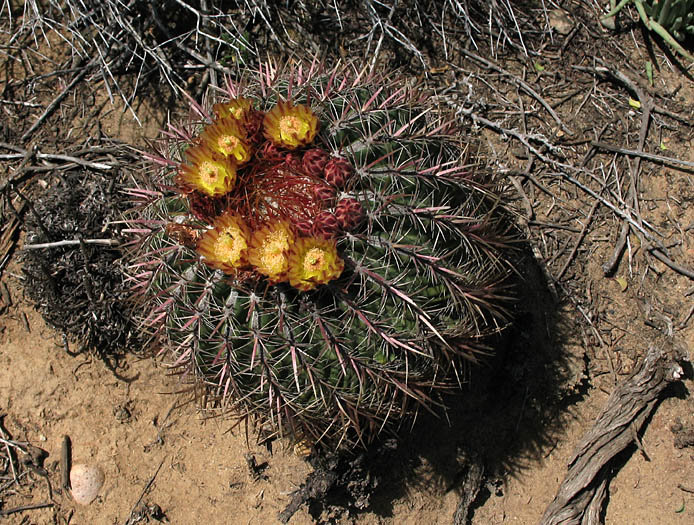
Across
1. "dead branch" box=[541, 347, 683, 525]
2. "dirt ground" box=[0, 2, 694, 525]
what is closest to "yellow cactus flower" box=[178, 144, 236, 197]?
"dirt ground" box=[0, 2, 694, 525]

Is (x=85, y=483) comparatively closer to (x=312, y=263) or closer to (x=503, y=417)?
(x=312, y=263)

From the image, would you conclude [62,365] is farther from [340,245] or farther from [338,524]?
[340,245]

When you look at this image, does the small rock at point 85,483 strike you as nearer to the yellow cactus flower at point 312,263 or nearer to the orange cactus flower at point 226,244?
the orange cactus flower at point 226,244

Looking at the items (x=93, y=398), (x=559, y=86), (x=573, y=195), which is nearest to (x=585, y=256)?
(x=573, y=195)

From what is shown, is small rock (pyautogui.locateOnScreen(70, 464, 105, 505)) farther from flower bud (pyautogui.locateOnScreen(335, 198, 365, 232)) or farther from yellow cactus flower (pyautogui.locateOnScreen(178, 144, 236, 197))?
flower bud (pyautogui.locateOnScreen(335, 198, 365, 232))

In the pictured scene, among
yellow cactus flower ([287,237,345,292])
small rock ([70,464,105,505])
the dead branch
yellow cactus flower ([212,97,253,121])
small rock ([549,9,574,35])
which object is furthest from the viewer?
small rock ([549,9,574,35])

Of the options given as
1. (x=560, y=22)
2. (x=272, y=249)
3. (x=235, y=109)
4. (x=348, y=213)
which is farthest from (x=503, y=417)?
(x=560, y=22)

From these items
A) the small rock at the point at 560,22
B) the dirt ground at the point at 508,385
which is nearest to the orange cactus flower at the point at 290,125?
the dirt ground at the point at 508,385
